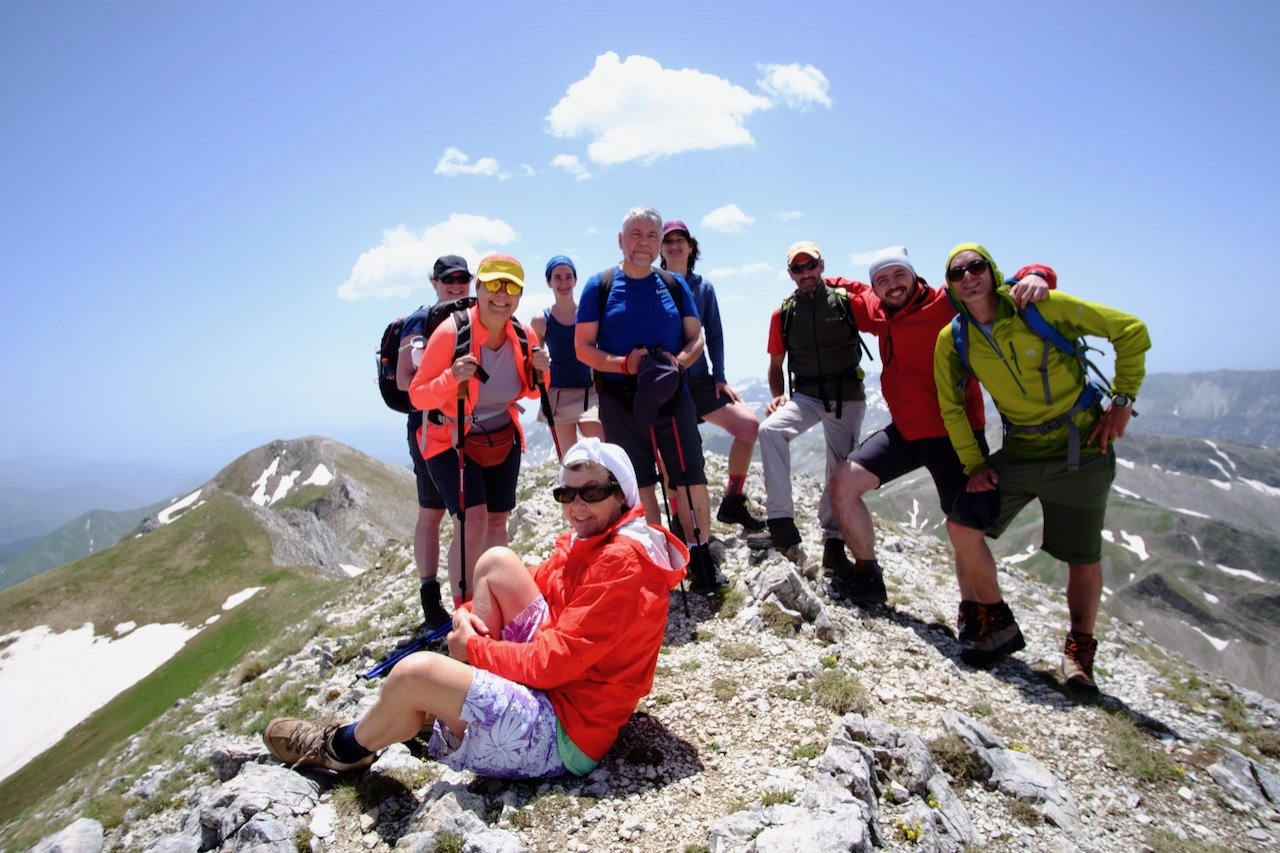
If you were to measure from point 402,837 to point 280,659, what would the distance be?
451 inches

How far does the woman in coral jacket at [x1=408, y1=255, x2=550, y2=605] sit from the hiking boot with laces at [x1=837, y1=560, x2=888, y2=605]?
550 cm

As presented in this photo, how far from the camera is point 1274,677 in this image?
115 meters

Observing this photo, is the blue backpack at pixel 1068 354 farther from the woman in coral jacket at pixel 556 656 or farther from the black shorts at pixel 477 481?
the black shorts at pixel 477 481

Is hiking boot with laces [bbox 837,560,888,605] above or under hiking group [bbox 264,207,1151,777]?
under

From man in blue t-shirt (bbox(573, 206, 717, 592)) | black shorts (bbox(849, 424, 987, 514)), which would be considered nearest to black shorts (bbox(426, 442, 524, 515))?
man in blue t-shirt (bbox(573, 206, 717, 592))

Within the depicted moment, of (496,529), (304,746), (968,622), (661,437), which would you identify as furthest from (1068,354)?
(304,746)

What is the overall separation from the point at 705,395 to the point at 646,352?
8.58ft

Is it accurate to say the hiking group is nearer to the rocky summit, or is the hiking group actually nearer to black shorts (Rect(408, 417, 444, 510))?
black shorts (Rect(408, 417, 444, 510))

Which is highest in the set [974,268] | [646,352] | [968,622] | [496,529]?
[974,268]

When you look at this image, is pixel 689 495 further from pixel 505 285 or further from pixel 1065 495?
pixel 1065 495

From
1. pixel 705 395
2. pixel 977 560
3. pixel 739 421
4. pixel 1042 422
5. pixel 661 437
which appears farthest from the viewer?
pixel 739 421

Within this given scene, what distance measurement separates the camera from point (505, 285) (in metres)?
8.09

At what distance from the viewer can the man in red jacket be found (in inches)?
359

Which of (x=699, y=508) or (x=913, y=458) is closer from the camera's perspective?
(x=913, y=458)
